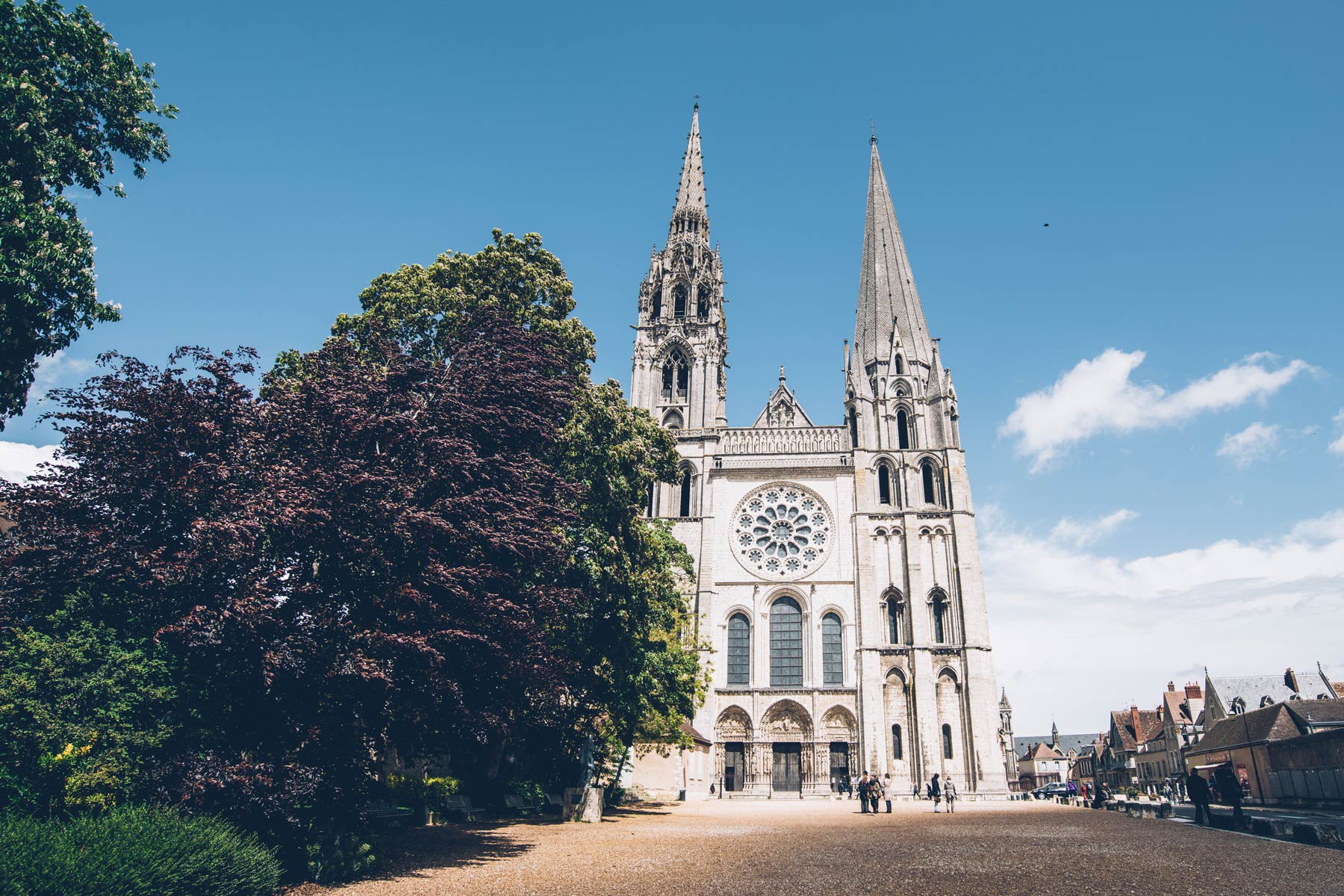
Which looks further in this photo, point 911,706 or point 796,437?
point 796,437

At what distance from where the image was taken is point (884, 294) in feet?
159

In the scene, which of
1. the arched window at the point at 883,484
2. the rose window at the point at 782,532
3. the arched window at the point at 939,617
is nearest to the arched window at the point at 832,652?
the rose window at the point at 782,532

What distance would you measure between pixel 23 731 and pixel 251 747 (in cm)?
252

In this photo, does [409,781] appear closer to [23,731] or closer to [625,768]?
[23,731]

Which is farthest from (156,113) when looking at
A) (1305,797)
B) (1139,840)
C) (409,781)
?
(1305,797)

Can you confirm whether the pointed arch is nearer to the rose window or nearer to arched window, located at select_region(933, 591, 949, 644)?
the rose window

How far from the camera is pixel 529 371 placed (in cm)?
1511

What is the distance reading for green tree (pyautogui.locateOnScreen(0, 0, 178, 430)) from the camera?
11.8 metres

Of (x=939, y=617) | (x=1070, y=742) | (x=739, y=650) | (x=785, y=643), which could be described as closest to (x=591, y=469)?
(x=739, y=650)

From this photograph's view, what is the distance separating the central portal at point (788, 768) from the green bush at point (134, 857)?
31063 mm

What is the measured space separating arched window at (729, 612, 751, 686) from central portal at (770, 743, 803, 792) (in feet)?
11.7

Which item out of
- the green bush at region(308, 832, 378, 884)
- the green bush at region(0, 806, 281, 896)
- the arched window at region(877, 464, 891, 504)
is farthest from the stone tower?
the green bush at region(0, 806, 281, 896)

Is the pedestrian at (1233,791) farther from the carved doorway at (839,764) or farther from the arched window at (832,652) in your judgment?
the arched window at (832,652)

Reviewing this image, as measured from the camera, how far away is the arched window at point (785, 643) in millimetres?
38062
